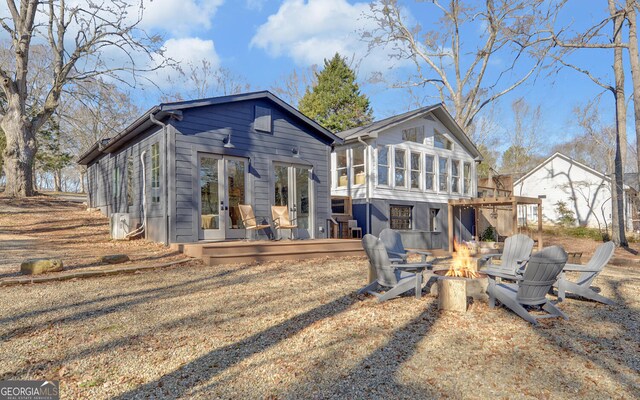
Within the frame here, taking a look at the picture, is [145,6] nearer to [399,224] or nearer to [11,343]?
[399,224]

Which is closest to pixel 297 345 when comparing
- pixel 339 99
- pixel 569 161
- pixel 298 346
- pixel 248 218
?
pixel 298 346

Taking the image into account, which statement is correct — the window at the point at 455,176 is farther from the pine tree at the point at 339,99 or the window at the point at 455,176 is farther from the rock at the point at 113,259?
the rock at the point at 113,259

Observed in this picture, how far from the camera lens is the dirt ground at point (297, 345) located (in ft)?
9.25

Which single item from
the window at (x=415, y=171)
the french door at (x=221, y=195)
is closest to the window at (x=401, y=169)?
the window at (x=415, y=171)

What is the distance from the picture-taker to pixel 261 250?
834cm

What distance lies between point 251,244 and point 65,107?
Answer: 24972mm

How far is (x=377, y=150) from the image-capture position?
14.3 meters

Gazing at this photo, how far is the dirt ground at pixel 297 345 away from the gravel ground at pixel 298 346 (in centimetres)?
Result: 1

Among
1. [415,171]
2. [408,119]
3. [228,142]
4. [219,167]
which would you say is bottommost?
[219,167]

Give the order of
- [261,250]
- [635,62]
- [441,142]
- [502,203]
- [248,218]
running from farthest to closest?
1. [441,142]
2. [502,203]
3. [635,62]
4. [248,218]
5. [261,250]

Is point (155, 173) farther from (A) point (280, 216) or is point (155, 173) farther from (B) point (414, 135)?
(B) point (414, 135)

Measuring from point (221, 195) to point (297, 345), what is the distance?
6.49 metres

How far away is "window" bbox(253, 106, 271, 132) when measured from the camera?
1023 cm

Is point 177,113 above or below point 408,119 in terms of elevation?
below
